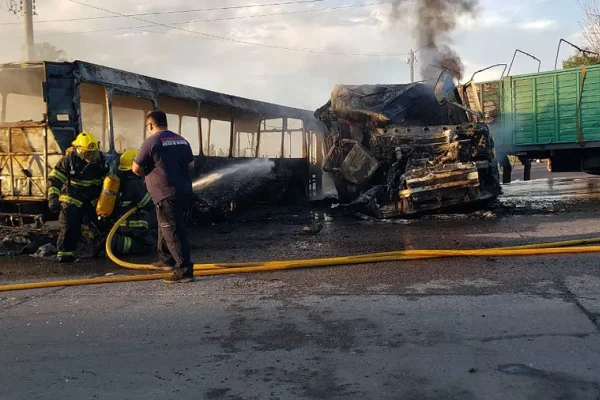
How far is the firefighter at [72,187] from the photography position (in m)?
6.70

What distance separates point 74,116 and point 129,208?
62.1 inches

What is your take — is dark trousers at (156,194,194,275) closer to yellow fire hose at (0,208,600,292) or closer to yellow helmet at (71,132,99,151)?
yellow fire hose at (0,208,600,292)

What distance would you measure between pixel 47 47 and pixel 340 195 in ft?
69.7

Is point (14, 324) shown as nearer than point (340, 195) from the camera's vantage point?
Yes

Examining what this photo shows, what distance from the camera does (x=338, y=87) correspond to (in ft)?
35.8

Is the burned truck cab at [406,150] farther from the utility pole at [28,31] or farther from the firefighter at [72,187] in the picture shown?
the utility pole at [28,31]

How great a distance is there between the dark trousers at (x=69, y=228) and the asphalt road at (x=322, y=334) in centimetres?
49

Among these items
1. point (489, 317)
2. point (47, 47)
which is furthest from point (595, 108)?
point (47, 47)

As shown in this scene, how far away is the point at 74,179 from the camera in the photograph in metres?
6.78

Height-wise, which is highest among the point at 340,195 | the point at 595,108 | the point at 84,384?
the point at 595,108

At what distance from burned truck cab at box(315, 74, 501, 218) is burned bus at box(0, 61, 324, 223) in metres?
2.49

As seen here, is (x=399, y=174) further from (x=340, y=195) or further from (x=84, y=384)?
(x=84, y=384)

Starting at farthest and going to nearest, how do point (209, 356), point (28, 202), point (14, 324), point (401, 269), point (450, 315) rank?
point (28, 202)
point (401, 269)
point (14, 324)
point (450, 315)
point (209, 356)

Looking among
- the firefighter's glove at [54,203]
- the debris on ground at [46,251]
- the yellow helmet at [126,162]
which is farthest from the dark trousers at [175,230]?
the debris on ground at [46,251]
